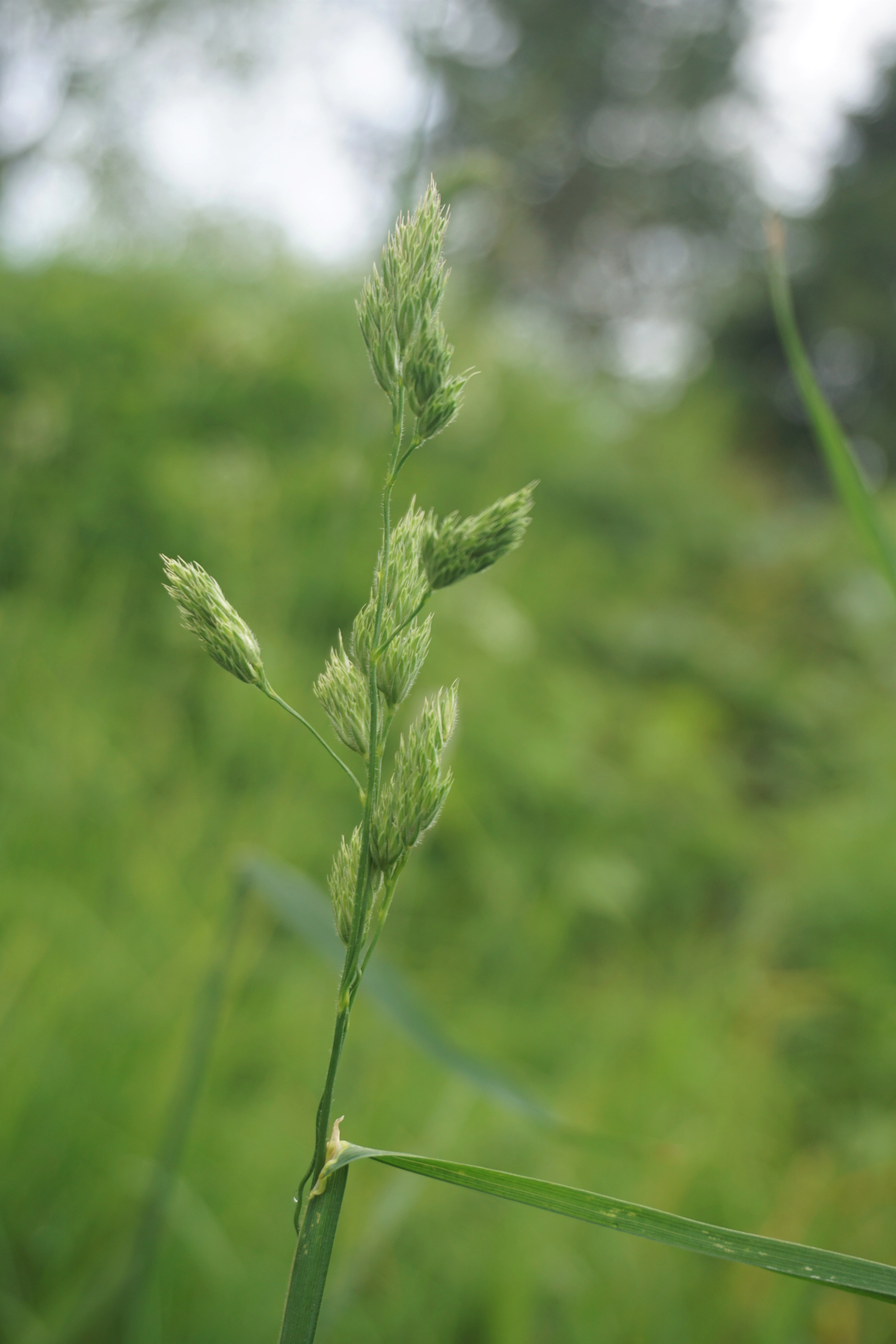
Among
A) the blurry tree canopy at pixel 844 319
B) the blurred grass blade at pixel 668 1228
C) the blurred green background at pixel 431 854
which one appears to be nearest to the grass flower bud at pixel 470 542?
the blurred grass blade at pixel 668 1228

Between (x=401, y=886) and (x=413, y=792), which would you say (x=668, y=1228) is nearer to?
(x=413, y=792)

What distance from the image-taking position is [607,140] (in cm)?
1191

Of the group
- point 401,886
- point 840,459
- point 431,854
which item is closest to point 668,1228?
point 840,459

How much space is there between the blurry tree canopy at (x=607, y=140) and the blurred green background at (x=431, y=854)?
5.72 meters

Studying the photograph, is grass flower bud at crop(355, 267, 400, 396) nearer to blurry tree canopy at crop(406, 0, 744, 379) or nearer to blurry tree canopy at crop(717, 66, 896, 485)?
blurry tree canopy at crop(406, 0, 744, 379)

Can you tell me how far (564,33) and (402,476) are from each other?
10.0 meters

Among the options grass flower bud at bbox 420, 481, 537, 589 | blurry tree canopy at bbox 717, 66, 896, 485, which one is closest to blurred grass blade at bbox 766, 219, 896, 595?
grass flower bud at bbox 420, 481, 537, 589

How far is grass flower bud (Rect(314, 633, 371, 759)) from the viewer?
409 mm

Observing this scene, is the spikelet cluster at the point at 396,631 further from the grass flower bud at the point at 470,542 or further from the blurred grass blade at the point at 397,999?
the blurred grass blade at the point at 397,999

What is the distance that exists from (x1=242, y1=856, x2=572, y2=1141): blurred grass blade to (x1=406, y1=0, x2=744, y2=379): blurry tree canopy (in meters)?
8.71

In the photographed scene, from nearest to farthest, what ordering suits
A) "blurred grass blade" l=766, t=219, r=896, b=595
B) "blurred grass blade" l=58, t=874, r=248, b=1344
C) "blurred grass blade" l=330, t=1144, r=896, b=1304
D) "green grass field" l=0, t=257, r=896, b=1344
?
"blurred grass blade" l=330, t=1144, r=896, b=1304 → "blurred grass blade" l=766, t=219, r=896, b=595 → "blurred grass blade" l=58, t=874, r=248, b=1344 → "green grass field" l=0, t=257, r=896, b=1344

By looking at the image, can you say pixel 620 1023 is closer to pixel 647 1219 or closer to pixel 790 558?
pixel 647 1219

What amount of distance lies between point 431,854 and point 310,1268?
2378 millimetres

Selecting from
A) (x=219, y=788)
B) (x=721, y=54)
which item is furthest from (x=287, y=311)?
(x=721, y=54)
